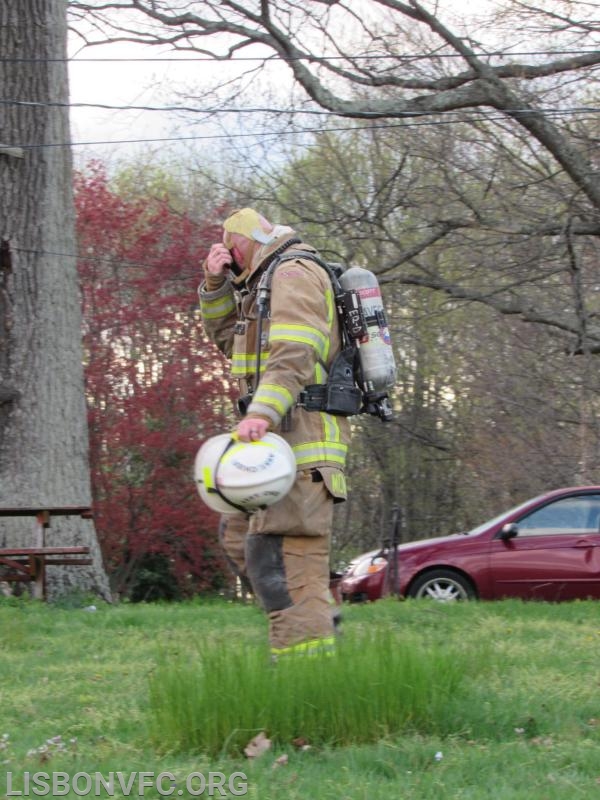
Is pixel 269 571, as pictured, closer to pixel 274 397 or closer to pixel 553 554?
pixel 274 397

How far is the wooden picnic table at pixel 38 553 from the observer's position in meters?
9.16

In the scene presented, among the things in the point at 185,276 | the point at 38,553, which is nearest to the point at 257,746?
the point at 38,553

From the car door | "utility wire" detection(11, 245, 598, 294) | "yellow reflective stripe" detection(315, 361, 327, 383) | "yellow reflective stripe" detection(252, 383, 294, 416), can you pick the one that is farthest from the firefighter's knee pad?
"utility wire" detection(11, 245, 598, 294)

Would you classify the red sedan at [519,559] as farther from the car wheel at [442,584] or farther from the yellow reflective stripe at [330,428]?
the yellow reflective stripe at [330,428]

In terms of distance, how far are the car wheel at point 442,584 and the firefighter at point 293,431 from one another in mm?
6626

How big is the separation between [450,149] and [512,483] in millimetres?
6129

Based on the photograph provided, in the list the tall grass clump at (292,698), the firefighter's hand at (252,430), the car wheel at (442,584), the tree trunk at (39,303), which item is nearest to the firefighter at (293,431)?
the firefighter's hand at (252,430)

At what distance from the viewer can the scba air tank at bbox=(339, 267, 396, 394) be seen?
499 cm

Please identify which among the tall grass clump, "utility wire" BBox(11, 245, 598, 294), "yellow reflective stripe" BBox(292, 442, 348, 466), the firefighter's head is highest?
"utility wire" BBox(11, 245, 598, 294)

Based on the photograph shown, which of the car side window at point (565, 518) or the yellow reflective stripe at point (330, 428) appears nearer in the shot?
the yellow reflective stripe at point (330, 428)

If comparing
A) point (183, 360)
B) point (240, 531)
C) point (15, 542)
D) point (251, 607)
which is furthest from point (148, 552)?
point (240, 531)

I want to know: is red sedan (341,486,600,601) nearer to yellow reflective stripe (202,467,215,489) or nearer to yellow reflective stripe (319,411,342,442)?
yellow reflective stripe (319,411,342,442)

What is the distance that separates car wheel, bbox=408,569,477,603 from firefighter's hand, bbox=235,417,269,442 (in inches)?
286

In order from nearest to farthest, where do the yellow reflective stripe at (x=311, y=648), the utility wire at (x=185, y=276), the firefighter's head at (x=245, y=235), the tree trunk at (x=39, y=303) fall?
the yellow reflective stripe at (x=311, y=648), the firefighter's head at (x=245, y=235), the tree trunk at (x=39, y=303), the utility wire at (x=185, y=276)
